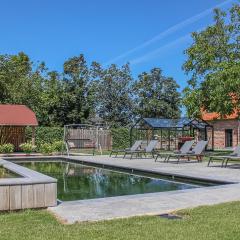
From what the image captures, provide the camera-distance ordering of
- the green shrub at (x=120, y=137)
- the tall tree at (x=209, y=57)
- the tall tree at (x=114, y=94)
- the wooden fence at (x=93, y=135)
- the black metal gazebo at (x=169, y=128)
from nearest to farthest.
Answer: the tall tree at (x=209, y=57)
the black metal gazebo at (x=169, y=128)
the wooden fence at (x=93, y=135)
the green shrub at (x=120, y=137)
the tall tree at (x=114, y=94)

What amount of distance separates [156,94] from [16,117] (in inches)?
838

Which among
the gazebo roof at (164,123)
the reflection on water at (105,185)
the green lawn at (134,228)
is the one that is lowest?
the reflection on water at (105,185)

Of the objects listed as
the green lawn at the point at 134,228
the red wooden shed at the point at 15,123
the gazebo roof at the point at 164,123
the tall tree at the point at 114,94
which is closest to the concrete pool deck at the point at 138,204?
the green lawn at the point at 134,228

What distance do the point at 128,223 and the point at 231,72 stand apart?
15.5m

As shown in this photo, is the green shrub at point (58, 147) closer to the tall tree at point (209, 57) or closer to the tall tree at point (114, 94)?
the tall tree at point (209, 57)

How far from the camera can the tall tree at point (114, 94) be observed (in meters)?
45.5

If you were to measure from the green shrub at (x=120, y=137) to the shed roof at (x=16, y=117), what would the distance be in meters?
8.19

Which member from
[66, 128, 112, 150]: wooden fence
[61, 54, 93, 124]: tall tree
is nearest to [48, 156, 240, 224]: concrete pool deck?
[66, 128, 112, 150]: wooden fence

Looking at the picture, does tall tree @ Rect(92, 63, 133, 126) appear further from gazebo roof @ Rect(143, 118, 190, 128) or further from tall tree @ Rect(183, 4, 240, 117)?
tall tree @ Rect(183, 4, 240, 117)

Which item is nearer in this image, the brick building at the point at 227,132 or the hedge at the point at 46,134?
the hedge at the point at 46,134

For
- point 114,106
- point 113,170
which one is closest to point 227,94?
point 113,170

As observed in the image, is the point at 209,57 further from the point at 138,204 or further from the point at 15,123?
the point at 138,204

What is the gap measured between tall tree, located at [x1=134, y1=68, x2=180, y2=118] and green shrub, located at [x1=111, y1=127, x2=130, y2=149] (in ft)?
35.5

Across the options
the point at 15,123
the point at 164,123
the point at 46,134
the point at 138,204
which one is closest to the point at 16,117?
the point at 15,123
